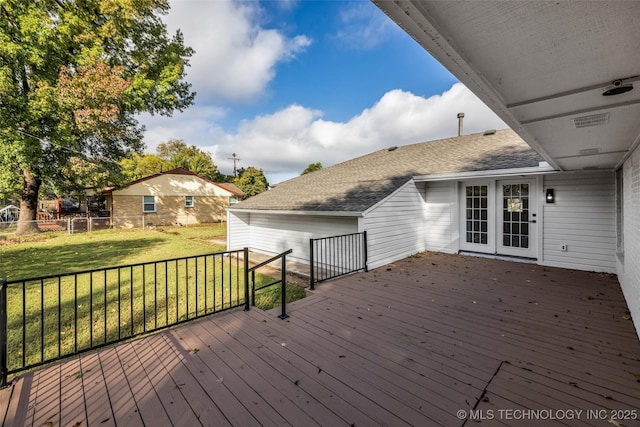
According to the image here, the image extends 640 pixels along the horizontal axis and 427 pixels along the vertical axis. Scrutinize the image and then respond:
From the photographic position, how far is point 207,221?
75.4 ft

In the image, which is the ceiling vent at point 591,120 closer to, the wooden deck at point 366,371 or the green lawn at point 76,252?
the wooden deck at point 366,371

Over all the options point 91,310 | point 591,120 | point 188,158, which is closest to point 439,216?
point 591,120

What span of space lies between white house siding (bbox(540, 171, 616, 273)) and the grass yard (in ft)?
20.5

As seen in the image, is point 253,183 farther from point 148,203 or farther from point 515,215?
point 515,215

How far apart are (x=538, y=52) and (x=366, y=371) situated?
2.83 m

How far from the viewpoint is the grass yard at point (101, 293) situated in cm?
358

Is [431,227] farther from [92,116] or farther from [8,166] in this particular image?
[8,166]

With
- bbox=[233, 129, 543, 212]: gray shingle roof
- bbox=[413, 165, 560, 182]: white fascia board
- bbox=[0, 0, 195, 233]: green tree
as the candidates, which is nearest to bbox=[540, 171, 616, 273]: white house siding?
bbox=[413, 165, 560, 182]: white fascia board

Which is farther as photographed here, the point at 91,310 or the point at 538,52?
the point at 91,310

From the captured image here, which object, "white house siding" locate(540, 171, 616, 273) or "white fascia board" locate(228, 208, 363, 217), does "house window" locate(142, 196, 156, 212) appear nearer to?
"white fascia board" locate(228, 208, 363, 217)

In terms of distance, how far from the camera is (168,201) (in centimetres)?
2080

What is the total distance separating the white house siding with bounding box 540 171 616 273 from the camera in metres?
5.88

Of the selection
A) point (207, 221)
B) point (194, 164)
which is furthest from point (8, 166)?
point (194, 164)

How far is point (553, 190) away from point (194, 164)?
39296 mm
